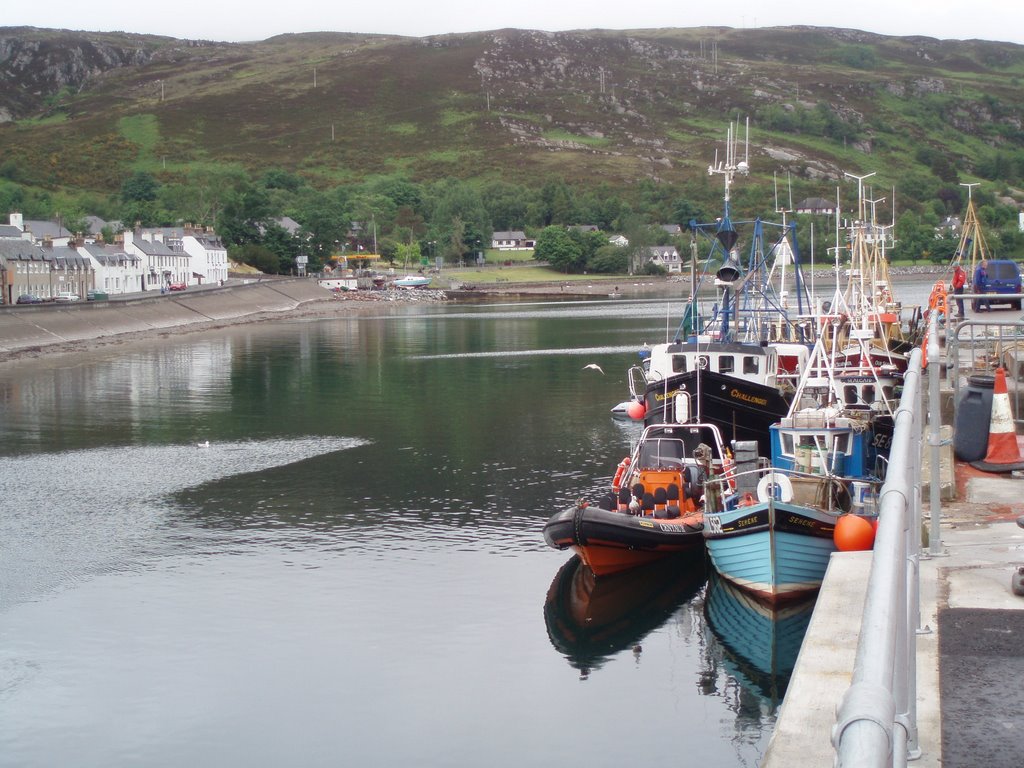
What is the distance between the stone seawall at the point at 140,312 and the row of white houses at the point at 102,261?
7.15 m

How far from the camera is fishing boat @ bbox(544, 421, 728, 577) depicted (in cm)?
2284

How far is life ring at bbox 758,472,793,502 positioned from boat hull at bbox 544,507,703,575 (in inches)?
97.5

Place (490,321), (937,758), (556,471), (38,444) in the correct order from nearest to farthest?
1. (937,758)
2. (556,471)
3. (38,444)
4. (490,321)

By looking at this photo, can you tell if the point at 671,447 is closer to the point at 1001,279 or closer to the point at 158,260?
the point at 1001,279

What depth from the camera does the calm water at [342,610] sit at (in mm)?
17125

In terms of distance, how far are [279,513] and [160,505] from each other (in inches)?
147

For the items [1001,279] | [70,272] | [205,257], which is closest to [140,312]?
[70,272]

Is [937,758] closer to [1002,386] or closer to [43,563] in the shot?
[1002,386]

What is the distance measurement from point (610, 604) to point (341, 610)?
5.17 metres

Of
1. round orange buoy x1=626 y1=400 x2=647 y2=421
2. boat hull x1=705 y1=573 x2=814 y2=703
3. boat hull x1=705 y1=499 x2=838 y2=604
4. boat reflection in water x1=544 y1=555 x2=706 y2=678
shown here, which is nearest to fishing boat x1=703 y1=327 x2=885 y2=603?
boat hull x1=705 y1=499 x2=838 y2=604

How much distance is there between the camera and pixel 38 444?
42.6m

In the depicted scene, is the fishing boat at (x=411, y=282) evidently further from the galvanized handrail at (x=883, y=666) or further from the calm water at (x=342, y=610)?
the galvanized handrail at (x=883, y=666)

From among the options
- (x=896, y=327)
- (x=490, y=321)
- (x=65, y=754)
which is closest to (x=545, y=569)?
(x=65, y=754)

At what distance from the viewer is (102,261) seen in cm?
11462
